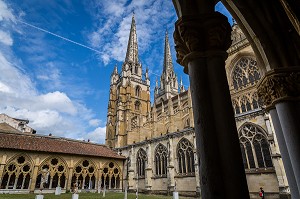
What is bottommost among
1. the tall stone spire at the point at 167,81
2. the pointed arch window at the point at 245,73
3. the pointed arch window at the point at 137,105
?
the pointed arch window at the point at 245,73

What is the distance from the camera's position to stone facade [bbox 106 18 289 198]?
549 inches

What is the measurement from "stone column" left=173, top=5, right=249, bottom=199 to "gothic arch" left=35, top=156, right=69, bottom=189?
2270 cm

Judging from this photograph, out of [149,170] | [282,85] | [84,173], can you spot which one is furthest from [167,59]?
[282,85]

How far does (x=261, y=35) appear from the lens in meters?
3.92

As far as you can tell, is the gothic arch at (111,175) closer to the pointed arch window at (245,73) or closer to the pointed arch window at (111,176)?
the pointed arch window at (111,176)

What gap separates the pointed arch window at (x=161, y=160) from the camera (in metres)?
22.2

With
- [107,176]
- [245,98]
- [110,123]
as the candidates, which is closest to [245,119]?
[245,98]

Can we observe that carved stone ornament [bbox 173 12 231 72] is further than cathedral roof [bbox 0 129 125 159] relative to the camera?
No

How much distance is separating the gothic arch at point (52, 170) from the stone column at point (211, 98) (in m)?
22.7

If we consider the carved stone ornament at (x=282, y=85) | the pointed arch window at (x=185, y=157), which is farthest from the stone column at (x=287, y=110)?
the pointed arch window at (x=185, y=157)

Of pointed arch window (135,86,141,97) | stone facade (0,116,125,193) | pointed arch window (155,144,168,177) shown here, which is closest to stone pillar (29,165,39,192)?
stone facade (0,116,125,193)

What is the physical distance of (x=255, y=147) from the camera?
1482 centimetres

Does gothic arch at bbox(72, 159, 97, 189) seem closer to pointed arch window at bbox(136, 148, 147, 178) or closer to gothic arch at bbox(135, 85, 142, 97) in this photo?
pointed arch window at bbox(136, 148, 147, 178)

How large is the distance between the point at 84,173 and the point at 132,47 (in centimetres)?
3383
